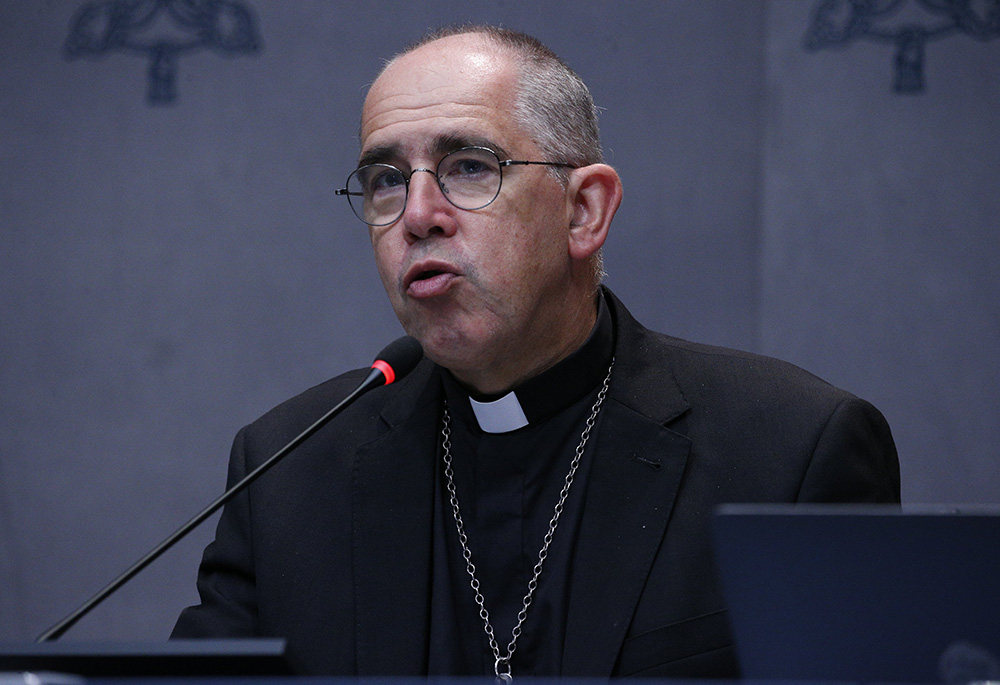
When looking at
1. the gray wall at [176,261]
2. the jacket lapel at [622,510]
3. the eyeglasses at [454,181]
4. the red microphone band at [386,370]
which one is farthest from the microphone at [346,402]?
the gray wall at [176,261]

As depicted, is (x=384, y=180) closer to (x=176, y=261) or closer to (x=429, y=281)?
(x=429, y=281)

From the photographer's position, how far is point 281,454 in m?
1.28

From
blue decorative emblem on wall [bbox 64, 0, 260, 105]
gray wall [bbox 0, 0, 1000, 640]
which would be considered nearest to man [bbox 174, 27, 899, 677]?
gray wall [bbox 0, 0, 1000, 640]

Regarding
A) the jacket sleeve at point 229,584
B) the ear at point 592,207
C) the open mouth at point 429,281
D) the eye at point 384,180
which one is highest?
the eye at point 384,180

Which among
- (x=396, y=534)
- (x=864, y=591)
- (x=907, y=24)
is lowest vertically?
(x=396, y=534)

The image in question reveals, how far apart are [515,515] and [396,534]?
0.20m

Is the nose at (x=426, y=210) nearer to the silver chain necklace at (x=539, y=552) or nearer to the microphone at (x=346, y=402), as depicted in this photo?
the microphone at (x=346, y=402)

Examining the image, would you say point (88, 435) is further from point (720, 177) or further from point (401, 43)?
point (720, 177)

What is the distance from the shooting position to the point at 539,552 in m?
1.71

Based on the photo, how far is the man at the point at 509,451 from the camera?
5.22 ft

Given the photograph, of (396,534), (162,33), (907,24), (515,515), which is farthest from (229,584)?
(907,24)

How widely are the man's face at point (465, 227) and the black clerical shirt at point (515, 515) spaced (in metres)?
0.11

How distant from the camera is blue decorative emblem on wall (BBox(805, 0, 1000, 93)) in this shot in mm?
2695

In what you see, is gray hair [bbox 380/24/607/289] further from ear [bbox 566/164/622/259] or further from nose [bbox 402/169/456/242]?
nose [bbox 402/169/456/242]
